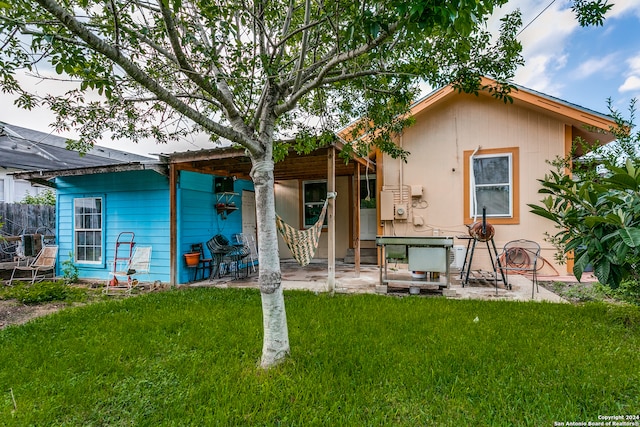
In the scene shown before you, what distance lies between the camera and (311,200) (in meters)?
9.49

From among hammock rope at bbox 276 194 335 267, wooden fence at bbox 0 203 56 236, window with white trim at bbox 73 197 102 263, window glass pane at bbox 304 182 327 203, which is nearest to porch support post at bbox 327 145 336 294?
hammock rope at bbox 276 194 335 267

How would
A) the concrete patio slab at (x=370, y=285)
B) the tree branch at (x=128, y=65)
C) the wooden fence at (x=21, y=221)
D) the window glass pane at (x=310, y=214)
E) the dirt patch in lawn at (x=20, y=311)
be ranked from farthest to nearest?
1. the window glass pane at (x=310, y=214)
2. the wooden fence at (x=21, y=221)
3. the concrete patio slab at (x=370, y=285)
4. the dirt patch in lawn at (x=20, y=311)
5. the tree branch at (x=128, y=65)

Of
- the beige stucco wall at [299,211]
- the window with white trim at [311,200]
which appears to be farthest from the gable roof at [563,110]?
the window with white trim at [311,200]

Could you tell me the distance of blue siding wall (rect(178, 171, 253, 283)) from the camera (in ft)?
20.7

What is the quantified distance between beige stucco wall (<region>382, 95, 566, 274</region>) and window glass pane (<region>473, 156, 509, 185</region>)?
261mm

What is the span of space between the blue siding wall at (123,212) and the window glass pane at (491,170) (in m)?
6.54

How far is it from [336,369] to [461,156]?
5.60 metres

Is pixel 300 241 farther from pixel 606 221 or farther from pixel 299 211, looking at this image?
pixel 299 211

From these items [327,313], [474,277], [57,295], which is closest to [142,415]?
[327,313]

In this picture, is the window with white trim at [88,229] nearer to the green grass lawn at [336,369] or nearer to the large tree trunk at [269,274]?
the green grass lawn at [336,369]

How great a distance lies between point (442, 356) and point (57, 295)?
6226mm

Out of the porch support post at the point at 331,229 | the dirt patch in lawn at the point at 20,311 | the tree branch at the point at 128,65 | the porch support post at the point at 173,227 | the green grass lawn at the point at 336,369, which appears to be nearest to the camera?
the tree branch at the point at 128,65

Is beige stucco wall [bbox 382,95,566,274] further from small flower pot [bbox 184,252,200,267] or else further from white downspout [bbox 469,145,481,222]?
small flower pot [bbox 184,252,200,267]

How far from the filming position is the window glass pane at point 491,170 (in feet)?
21.0
